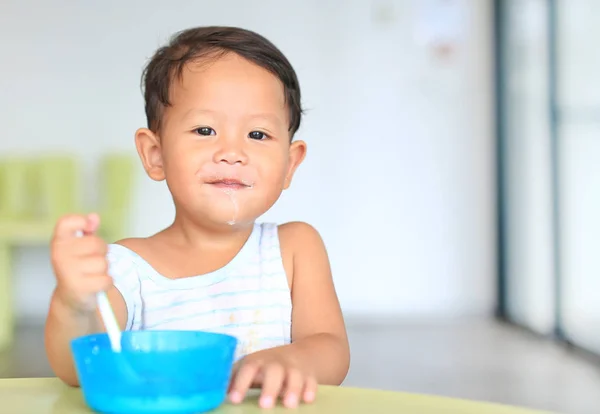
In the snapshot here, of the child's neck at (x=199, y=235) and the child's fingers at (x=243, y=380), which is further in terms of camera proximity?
the child's neck at (x=199, y=235)

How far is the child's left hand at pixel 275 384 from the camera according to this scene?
1.80 feet

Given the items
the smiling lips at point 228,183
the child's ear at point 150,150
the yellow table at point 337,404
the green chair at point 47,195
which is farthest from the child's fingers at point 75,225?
the green chair at point 47,195

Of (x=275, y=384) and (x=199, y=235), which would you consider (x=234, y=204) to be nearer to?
(x=199, y=235)

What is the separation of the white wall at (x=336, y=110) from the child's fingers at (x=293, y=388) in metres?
3.07

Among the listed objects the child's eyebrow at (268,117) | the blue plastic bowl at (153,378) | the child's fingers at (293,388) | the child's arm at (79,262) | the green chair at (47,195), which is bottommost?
the green chair at (47,195)

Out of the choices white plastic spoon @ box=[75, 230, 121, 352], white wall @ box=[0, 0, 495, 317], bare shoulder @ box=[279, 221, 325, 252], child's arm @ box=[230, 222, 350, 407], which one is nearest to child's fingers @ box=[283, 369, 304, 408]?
child's arm @ box=[230, 222, 350, 407]

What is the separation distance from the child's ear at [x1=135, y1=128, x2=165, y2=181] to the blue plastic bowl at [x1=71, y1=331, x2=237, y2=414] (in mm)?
429

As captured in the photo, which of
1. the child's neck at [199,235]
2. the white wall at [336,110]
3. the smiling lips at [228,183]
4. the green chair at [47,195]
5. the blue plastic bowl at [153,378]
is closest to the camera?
the blue plastic bowl at [153,378]

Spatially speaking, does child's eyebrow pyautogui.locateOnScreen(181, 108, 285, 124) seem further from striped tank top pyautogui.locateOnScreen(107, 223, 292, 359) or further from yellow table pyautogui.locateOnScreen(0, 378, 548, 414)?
yellow table pyautogui.locateOnScreen(0, 378, 548, 414)

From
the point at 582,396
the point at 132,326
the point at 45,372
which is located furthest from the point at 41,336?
the point at 132,326

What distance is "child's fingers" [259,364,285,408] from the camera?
54 cm

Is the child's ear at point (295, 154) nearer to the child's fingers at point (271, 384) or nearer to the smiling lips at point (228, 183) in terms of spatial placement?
the smiling lips at point (228, 183)

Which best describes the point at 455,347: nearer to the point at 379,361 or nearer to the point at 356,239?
the point at 379,361

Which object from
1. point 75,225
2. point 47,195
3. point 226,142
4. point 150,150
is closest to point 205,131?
point 226,142
